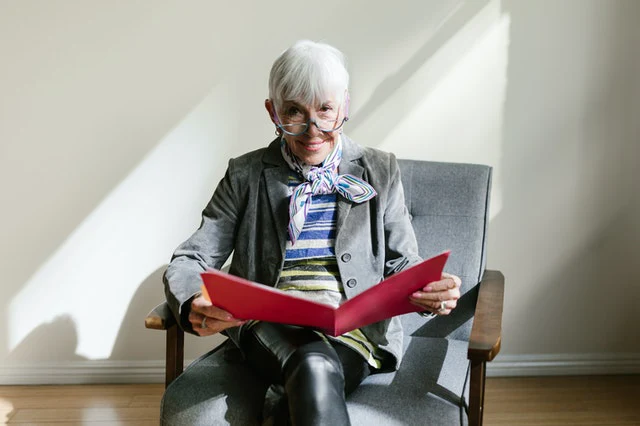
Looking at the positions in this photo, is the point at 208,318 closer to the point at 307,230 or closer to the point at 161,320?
the point at 161,320

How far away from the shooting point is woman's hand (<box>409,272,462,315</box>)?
1662mm

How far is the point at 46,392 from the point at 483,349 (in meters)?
1.79

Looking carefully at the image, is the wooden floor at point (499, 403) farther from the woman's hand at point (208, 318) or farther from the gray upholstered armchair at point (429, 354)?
the woman's hand at point (208, 318)

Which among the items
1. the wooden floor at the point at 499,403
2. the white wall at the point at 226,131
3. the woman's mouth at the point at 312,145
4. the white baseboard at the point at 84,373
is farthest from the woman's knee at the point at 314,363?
the white baseboard at the point at 84,373

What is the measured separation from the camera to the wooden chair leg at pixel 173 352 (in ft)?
6.29

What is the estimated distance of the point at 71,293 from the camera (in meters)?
2.77

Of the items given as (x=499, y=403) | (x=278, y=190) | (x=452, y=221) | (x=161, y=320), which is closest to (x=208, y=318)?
(x=161, y=320)

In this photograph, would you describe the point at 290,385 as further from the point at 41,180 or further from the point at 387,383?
the point at 41,180

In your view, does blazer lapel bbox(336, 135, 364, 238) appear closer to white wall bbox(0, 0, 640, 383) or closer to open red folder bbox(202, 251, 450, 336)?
open red folder bbox(202, 251, 450, 336)

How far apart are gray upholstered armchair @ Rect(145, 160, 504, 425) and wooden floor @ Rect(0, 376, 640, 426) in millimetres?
544

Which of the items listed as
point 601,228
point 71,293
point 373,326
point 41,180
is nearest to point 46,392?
point 71,293

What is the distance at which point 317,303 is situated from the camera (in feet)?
4.86

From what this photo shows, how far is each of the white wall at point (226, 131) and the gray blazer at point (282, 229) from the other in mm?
666

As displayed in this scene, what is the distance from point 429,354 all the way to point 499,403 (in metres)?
0.72
